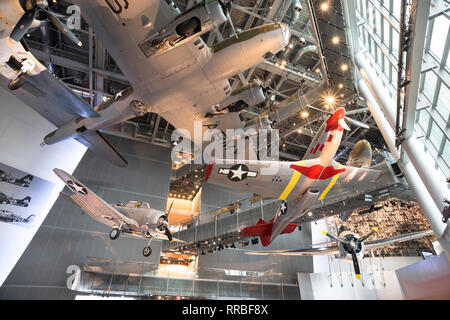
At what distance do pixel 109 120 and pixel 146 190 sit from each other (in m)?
9.67

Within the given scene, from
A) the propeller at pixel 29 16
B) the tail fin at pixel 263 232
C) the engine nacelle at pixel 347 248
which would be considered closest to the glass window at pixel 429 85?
the engine nacelle at pixel 347 248

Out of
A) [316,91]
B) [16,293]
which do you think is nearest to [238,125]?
[316,91]

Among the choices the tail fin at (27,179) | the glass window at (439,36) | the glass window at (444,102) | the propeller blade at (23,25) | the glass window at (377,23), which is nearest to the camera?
the propeller blade at (23,25)

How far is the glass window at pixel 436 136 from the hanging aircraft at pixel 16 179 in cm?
1283

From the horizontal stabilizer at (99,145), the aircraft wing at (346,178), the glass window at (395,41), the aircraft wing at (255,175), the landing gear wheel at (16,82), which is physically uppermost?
the glass window at (395,41)

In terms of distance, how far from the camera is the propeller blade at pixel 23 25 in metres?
4.46

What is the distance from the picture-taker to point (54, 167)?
635 cm

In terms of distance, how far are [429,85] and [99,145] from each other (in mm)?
12581

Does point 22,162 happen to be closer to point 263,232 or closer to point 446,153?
point 263,232

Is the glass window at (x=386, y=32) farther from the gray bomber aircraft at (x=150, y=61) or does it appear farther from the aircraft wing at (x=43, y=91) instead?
the aircraft wing at (x=43, y=91)

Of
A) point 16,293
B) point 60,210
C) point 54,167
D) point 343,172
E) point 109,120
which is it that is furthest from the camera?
point 60,210

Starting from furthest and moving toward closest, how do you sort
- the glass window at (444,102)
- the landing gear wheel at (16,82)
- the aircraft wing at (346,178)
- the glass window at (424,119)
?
1. the glass window at (424,119)
2. the glass window at (444,102)
3. the aircraft wing at (346,178)
4. the landing gear wheel at (16,82)

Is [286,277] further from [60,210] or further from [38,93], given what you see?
[38,93]

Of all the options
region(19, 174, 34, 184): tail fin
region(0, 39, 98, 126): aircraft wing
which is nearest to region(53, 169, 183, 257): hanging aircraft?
region(0, 39, 98, 126): aircraft wing
